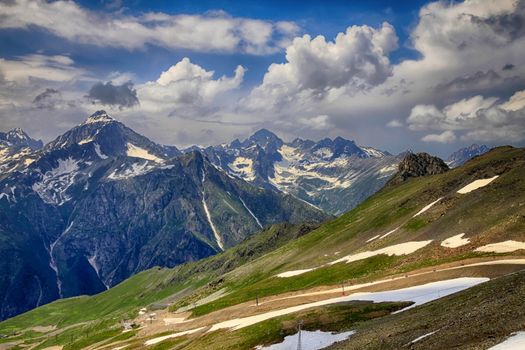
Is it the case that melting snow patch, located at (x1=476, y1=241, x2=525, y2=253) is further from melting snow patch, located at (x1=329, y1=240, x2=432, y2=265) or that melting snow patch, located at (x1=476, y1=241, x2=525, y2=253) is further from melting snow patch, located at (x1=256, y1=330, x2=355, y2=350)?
melting snow patch, located at (x1=256, y1=330, x2=355, y2=350)

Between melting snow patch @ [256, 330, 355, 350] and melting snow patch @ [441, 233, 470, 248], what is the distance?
49.3m

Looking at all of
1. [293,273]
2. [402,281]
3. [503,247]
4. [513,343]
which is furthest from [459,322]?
[293,273]

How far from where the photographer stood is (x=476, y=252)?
90.1 metres

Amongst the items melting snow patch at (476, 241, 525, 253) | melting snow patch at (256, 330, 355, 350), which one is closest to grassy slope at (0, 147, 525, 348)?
melting snow patch at (476, 241, 525, 253)

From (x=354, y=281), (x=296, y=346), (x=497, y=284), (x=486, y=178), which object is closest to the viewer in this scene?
(x=497, y=284)

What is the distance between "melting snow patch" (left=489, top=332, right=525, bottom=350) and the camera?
2839 cm

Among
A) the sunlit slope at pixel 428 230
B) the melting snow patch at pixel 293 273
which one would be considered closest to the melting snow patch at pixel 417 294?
the sunlit slope at pixel 428 230

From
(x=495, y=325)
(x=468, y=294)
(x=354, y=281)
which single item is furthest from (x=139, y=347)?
(x=495, y=325)

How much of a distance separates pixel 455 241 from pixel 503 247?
16.4 metres

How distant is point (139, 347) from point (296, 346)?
6331cm

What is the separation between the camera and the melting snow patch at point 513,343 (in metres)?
28.4

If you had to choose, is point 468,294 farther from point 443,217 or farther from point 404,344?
point 443,217

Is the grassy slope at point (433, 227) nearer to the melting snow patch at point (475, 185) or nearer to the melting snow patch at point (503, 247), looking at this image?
the melting snow patch at point (503, 247)

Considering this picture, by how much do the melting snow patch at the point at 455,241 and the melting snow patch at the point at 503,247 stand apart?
767 centimetres
